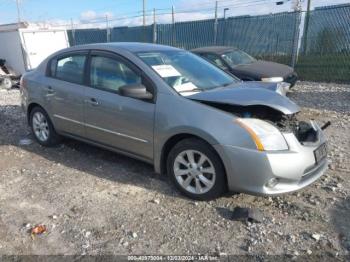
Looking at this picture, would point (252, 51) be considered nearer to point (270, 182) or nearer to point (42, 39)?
point (42, 39)

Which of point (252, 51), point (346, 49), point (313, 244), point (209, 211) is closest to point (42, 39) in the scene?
point (252, 51)

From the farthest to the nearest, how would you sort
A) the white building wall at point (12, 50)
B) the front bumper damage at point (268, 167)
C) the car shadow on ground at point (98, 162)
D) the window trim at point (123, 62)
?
the white building wall at point (12, 50)
the car shadow on ground at point (98, 162)
the window trim at point (123, 62)
the front bumper damage at point (268, 167)

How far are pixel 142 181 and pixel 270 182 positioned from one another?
1.66 metres

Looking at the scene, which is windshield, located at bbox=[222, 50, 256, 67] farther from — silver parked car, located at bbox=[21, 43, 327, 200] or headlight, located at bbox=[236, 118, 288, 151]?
headlight, located at bbox=[236, 118, 288, 151]

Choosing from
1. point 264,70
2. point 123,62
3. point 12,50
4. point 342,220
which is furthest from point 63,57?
point 12,50

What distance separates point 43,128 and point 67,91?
1085 millimetres

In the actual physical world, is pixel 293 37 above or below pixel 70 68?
below

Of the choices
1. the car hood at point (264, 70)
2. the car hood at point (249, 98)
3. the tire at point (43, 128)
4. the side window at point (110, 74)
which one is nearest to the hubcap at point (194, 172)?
the car hood at point (249, 98)

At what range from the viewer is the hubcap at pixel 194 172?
151 inches

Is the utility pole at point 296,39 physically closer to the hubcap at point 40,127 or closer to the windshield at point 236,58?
the windshield at point 236,58

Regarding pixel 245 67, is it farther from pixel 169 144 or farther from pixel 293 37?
pixel 169 144

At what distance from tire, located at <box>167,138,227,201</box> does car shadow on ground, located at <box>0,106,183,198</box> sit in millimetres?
225

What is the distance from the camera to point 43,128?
231 inches

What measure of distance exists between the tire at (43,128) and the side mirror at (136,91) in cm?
211
